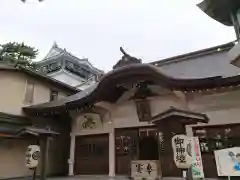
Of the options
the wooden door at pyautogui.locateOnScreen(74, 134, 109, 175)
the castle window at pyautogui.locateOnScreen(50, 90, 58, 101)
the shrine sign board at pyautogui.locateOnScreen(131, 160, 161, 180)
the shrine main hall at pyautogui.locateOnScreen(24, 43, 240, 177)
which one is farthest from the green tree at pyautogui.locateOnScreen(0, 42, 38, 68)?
the shrine sign board at pyautogui.locateOnScreen(131, 160, 161, 180)

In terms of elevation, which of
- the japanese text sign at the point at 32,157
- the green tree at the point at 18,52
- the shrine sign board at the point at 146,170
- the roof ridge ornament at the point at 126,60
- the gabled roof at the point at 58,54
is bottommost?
the shrine sign board at the point at 146,170

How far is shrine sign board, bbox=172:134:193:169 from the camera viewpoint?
5603 mm

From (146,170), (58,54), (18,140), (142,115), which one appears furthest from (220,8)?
(58,54)

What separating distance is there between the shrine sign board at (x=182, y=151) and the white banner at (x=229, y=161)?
170cm

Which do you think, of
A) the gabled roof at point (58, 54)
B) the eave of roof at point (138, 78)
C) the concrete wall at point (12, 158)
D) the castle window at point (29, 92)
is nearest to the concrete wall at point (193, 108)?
the eave of roof at point (138, 78)

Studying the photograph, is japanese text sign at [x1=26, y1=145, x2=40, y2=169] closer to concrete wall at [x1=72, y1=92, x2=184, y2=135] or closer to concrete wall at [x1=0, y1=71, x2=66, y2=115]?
concrete wall at [x1=0, y1=71, x2=66, y2=115]

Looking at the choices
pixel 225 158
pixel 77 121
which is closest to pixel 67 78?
pixel 77 121

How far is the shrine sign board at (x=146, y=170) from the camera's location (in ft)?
27.6

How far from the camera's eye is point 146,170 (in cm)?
852

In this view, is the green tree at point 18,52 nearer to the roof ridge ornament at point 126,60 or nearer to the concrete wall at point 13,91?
the concrete wall at point 13,91

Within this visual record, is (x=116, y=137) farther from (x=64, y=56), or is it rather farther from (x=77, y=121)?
(x=64, y=56)

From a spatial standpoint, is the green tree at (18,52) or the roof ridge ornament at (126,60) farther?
the green tree at (18,52)

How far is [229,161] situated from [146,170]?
3.00 meters

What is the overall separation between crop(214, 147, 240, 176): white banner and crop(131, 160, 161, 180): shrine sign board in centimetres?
234
